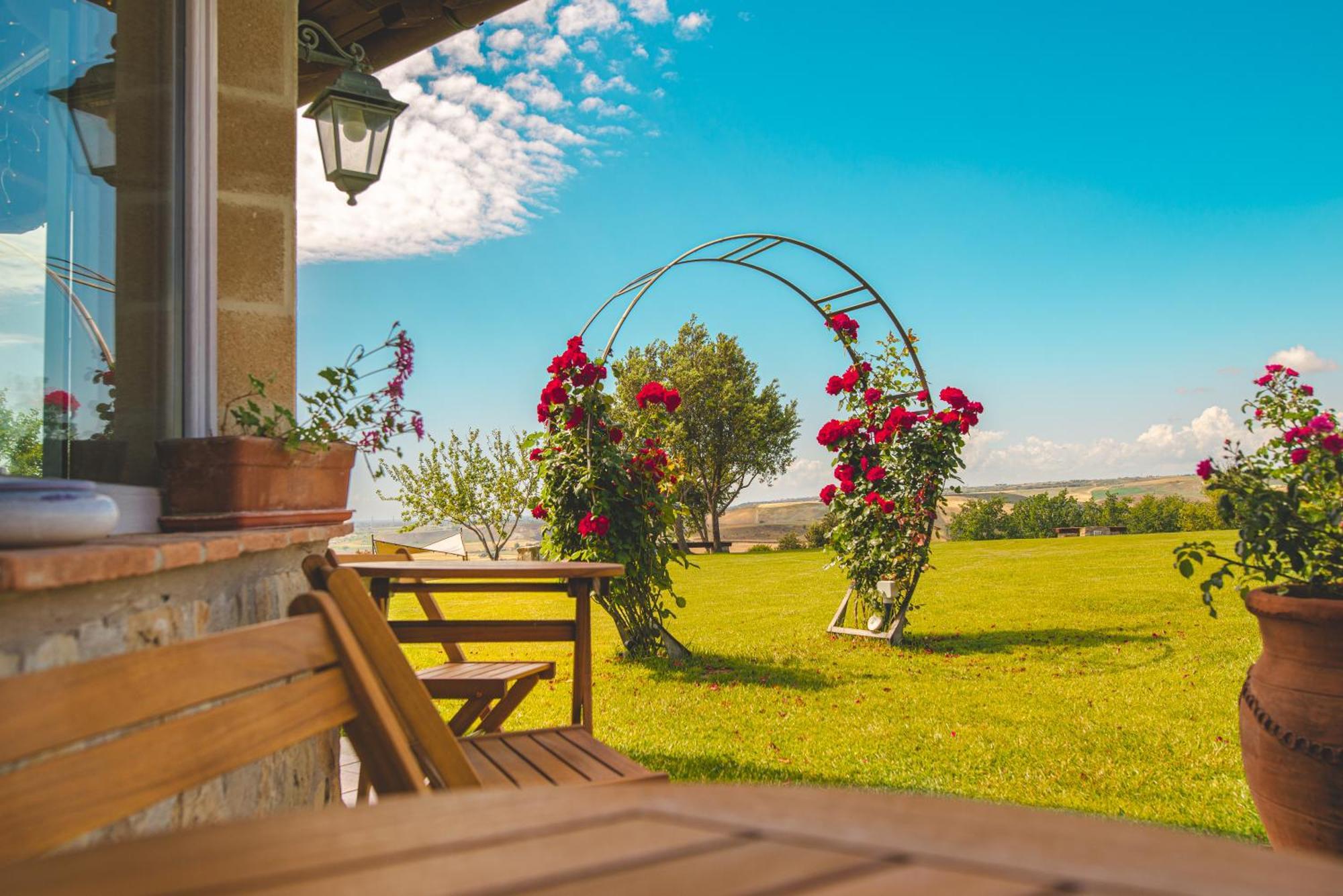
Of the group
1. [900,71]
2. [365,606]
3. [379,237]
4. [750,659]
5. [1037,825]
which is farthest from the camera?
[379,237]

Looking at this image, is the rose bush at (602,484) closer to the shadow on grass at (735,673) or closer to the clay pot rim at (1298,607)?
the shadow on grass at (735,673)

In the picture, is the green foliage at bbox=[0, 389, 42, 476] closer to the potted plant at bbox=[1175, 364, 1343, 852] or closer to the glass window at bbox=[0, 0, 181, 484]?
the glass window at bbox=[0, 0, 181, 484]

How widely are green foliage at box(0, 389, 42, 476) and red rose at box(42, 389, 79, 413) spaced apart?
4 centimetres

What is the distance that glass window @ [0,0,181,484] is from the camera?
1922 millimetres

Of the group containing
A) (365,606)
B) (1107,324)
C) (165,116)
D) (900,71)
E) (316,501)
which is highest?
(900,71)

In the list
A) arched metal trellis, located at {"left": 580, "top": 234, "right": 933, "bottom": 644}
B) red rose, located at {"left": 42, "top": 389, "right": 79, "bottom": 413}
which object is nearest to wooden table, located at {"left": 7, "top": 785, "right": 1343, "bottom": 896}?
red rose, located at {"left": 42, "top": 389, "right": 79, "bottom": 413}

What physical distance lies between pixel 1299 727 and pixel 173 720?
2785 mm

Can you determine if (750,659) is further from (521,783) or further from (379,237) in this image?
(379,237)

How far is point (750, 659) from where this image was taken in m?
6.40

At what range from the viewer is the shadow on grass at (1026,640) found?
668cm

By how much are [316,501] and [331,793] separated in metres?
0.91

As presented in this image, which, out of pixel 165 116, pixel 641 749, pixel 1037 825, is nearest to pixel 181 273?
pixel 165 116

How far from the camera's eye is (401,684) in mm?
1276

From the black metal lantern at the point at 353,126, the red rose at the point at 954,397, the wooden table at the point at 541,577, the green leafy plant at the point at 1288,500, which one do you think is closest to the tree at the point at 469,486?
the red rose at the point at 954,397
